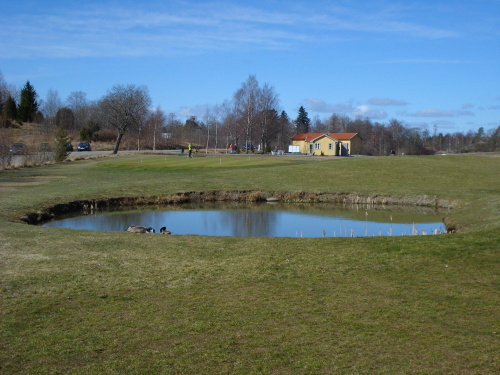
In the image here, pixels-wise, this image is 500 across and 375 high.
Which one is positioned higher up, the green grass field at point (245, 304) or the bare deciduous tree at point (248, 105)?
the bare deciduous tree at point (248, 105)

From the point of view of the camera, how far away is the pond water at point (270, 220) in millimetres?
18656

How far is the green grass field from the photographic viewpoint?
593cm

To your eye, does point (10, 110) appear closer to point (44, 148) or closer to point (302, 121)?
point (44, 148)

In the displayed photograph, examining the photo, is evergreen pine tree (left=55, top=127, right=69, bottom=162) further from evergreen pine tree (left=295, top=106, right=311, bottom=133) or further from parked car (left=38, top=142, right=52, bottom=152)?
evergreen pine tree (left=295, top=106, right=311, bottom=133)

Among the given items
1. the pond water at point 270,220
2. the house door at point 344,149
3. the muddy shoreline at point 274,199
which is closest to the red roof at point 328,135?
the house door at point 344,149

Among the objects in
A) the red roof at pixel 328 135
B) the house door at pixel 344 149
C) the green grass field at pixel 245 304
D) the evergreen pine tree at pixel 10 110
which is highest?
the evergreen pine tree at pixel 10 110

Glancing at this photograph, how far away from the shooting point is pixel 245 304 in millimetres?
8141

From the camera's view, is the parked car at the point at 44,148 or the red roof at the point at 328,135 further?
the red roof at the point at 328,135

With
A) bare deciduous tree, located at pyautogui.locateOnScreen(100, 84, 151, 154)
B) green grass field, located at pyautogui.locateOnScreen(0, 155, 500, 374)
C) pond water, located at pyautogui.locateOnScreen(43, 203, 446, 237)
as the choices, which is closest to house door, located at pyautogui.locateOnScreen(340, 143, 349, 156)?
bare deciduous tree, located at pyautogui.locateOnScreen(100, 84, 151, 154)

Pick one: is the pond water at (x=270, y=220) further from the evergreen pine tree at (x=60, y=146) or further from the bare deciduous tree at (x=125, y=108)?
the bare deciduous tree at (x=125, y=108)

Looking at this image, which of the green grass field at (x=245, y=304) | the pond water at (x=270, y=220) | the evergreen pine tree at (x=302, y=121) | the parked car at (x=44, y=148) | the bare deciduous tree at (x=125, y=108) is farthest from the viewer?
the evergreen pine tree at (x=302, y=121)

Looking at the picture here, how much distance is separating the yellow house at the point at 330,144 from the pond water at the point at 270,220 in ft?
188

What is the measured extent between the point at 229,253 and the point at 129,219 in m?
10.3

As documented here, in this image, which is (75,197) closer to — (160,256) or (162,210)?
(162,210)
